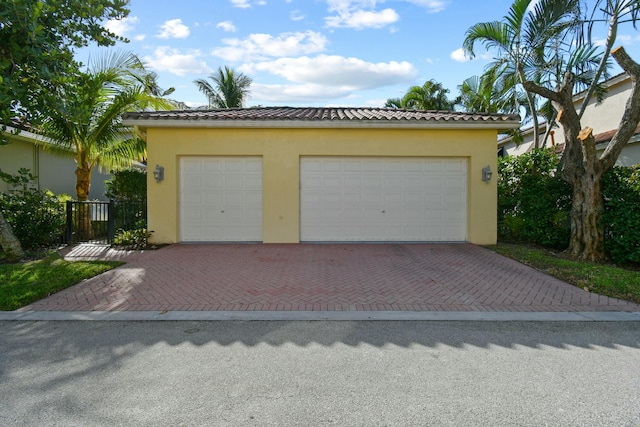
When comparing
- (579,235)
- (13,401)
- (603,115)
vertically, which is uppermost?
(603,115)

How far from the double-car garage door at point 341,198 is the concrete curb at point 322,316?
222 inches

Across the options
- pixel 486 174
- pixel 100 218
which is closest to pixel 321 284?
pixel 486 174

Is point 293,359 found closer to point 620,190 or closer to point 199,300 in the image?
point 199,300

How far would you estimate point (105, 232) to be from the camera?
38.9ft

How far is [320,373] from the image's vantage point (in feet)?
11.6

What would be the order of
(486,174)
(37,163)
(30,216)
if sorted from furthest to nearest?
(37,163)
(486,174)
(30,216)

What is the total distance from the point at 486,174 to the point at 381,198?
290 centimetres

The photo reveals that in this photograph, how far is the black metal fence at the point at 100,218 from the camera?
35.2 ft

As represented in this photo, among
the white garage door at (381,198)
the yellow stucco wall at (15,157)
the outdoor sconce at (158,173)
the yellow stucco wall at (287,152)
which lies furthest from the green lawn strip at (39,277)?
the yellow stucco wall at (15,157)

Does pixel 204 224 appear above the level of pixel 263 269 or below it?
above

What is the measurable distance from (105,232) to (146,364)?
31.1 feet

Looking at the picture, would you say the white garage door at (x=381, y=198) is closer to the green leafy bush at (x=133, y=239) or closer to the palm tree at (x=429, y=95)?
the green leafy bush at (x=133, y=239)

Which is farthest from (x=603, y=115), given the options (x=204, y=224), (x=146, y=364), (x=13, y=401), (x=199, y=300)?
(x=13, y=401)

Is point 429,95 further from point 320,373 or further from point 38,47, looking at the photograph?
point 320,373
